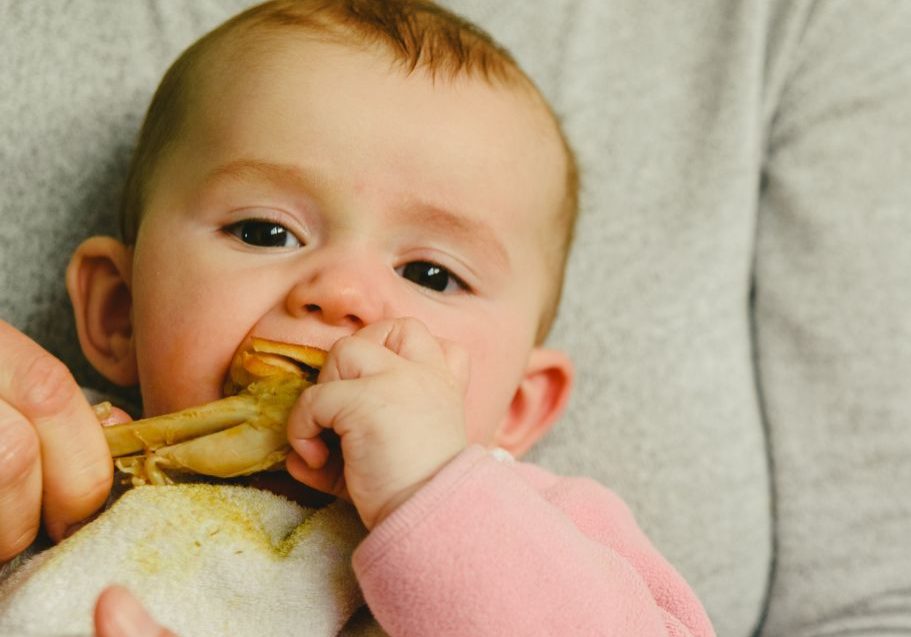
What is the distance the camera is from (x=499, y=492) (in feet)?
2.77

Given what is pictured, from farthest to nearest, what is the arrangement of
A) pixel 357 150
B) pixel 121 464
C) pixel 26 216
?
pixel 26 216 → pixel 357 150 → pixel 121 464

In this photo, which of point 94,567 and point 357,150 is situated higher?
point 357,150

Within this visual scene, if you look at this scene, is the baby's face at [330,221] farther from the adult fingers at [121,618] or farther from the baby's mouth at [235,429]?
the adult fingers at [121,618]

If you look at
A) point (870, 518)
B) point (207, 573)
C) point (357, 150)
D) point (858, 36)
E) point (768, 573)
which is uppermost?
point (858, 36)

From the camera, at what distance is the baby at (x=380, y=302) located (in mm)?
838

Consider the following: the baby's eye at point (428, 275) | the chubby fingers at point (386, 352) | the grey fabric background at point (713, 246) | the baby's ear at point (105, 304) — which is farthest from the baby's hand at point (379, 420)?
the grey fabric background at point (713, 246)

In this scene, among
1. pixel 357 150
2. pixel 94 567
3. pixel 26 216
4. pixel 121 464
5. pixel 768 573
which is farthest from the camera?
pixel 768 573

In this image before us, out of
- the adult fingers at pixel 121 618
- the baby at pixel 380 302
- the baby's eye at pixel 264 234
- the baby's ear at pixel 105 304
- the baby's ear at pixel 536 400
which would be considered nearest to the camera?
the adult fingers at pixel 121 618

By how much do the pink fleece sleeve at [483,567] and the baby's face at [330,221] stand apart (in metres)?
0.23

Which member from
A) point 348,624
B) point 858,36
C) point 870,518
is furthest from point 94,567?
point 858,36

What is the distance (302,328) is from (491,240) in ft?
0.94

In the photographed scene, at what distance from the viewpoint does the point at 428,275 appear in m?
1.09

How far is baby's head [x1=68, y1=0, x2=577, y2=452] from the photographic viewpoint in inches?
39.5

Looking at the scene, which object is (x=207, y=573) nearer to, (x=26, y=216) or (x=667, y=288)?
(x=26, y=216)
